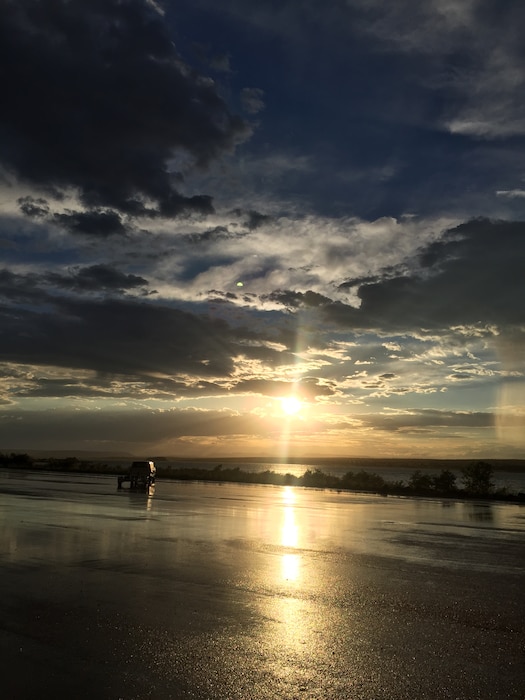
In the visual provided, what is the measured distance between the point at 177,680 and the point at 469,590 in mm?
6475

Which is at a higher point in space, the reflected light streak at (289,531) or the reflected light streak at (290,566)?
the reflected light streak at (289,531)

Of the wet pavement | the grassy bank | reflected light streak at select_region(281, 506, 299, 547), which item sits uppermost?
the grassy bank

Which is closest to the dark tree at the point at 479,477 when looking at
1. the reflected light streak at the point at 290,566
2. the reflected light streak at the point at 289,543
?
the reflected light streak at the point at 289,543

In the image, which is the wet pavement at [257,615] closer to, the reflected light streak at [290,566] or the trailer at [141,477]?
the reflected light streak at [290,566]

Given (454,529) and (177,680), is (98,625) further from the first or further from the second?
(454,529)

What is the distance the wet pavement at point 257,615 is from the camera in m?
5.92

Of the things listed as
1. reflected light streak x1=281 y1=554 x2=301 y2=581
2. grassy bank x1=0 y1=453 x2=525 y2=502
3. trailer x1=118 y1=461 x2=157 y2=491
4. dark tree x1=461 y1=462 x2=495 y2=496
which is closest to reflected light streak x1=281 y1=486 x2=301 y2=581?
reflected light streak x1=281 y1=554 x2=301 y2=581

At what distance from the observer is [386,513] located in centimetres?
2698

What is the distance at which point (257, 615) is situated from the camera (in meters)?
8.38

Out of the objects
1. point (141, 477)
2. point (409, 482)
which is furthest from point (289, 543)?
point (409, 482)

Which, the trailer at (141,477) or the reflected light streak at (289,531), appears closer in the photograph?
the reflected light streak at (289,531)

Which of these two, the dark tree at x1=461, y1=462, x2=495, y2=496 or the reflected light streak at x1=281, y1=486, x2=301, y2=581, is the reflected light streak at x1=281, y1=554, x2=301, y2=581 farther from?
the dark tree at x1=461, y1=462, x2=495, y2=496

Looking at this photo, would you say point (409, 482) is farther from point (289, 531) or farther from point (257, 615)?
point (257, 615)

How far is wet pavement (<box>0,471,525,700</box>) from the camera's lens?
592cm
